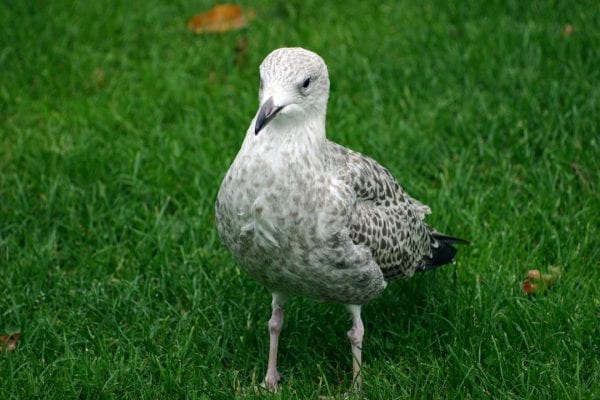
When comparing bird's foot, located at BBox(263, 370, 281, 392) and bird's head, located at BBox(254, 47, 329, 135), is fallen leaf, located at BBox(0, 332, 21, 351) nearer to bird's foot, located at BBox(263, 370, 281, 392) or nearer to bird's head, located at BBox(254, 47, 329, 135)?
bird's foot, located at BBox(263, 370, 281, 392)

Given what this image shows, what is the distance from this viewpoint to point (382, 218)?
4.38 meters

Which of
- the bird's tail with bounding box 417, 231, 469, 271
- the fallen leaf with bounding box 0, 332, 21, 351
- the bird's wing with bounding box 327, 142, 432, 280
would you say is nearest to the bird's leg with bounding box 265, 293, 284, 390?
the bird's wing with bounding box 327, 142, 432, 280

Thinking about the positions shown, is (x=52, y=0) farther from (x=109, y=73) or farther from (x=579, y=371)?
(x=579, y=371)

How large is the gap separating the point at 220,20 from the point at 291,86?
3971 millimetres

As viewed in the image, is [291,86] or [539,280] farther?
[539,280]

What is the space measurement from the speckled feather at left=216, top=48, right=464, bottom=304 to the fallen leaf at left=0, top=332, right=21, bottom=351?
1281mm

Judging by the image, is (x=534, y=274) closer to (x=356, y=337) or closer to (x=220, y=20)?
(x=356, y=337)

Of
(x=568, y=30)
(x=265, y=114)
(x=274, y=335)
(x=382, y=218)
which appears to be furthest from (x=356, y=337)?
(x=568, y=30)

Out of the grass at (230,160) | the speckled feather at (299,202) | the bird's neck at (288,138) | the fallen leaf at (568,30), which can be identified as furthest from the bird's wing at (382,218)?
the fallen leaf at (568,30)

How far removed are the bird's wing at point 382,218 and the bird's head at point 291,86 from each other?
30cm

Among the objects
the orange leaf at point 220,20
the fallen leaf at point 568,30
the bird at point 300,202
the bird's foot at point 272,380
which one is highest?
the bird at point 300,202

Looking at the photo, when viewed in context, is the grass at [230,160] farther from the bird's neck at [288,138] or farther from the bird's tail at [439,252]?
the bird's neck at [288,138]

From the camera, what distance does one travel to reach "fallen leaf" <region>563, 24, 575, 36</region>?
6982 millimetres

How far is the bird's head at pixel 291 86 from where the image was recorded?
385 centimetres
